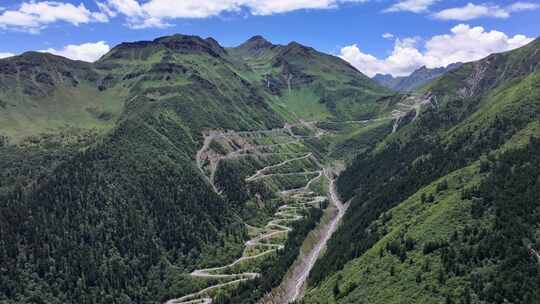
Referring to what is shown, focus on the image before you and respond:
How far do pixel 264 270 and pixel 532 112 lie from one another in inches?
5175

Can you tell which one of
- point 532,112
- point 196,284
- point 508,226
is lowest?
point 196,284

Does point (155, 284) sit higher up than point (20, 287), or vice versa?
point (20, 287)

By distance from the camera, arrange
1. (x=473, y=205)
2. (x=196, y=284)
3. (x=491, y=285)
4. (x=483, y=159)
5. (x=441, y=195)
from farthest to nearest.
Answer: (x=196, y=284)
(x=483, y=159)
(x=441, y=195)
(x=473, y=205)
(x=491, y=285)

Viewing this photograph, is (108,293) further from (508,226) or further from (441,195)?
(508,226)

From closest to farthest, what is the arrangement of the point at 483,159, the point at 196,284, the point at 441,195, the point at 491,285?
the point at 491,285 → the point at 441,195 → the point at 483,159 → the point at 196,284

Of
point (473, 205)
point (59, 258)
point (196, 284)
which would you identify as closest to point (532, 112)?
point (473, 205)

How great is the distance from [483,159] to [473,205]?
45.2 meters

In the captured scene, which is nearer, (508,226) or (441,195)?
(508,226)

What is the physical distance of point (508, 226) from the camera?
122 m

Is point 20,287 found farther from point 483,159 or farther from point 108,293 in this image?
point 483,159

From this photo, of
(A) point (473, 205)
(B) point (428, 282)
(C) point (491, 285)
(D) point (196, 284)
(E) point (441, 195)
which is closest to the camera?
(C) point (491, 285)

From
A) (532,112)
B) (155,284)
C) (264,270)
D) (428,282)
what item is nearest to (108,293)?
(155,284)

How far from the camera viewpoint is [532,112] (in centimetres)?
19938

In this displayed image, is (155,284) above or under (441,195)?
under
